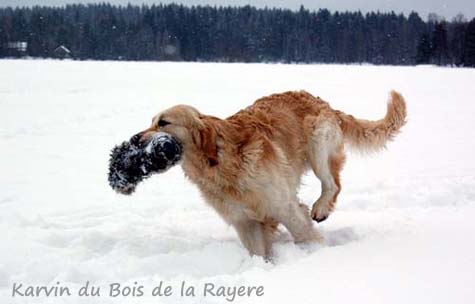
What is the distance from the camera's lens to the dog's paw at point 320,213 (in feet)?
19.5

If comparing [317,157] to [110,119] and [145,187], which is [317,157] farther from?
[110,119]

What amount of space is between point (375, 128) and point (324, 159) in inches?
42.5

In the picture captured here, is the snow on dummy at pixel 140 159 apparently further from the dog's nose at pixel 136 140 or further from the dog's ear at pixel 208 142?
the dog's ear at pixel 208 142

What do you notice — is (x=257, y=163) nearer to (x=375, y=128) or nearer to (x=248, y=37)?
(x=375, y=128)

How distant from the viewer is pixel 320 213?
597cm

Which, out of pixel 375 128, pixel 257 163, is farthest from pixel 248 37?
pixel 257 163

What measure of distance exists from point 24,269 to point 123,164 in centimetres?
118

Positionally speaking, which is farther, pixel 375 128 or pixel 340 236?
pixel 375 128

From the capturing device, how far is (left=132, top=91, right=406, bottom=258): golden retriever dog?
4.91 meters

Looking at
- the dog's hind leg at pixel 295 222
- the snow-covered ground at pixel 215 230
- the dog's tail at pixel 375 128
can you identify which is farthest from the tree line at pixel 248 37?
the dog's hind leg at pixel 295 222

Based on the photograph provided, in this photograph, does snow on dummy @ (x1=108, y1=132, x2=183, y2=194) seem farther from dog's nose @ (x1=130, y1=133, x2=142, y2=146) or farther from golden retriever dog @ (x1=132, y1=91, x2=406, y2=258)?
golden retriever dog @ (x1=132, y1=91, x2=406, y2=258)

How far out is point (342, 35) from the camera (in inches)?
4252

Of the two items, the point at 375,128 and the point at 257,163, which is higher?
the point at 375,128

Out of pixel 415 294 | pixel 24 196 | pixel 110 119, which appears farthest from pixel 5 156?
pixel 415 294
